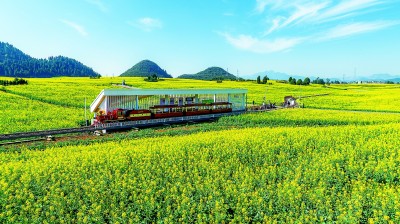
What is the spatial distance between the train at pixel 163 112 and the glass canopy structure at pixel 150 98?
105 centimetres

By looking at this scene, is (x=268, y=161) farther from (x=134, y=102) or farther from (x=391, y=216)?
(x=134, y=102)

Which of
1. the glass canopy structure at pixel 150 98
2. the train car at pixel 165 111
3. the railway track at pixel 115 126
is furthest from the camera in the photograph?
the train car at pixel 165 111

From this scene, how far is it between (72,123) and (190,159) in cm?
1775

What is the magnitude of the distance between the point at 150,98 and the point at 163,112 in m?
2.24

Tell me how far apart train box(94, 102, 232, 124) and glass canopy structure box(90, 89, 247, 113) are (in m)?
1.05

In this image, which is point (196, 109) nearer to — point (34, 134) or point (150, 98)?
point (150, 98)

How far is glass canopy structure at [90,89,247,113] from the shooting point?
30938 millimetres

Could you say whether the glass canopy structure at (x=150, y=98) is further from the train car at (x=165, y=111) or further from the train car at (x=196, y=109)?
the train car at (x=165, y=111)

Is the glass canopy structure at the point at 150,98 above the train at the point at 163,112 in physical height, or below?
above

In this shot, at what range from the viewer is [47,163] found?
16.2m

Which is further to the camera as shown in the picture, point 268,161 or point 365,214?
point 268,161

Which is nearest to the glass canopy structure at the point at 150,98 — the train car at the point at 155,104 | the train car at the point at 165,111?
the train car at the point at 155,104

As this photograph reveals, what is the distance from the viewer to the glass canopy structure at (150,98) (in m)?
30.9

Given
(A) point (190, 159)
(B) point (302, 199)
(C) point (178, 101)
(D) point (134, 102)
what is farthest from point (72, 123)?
(B) point (302, 199)
